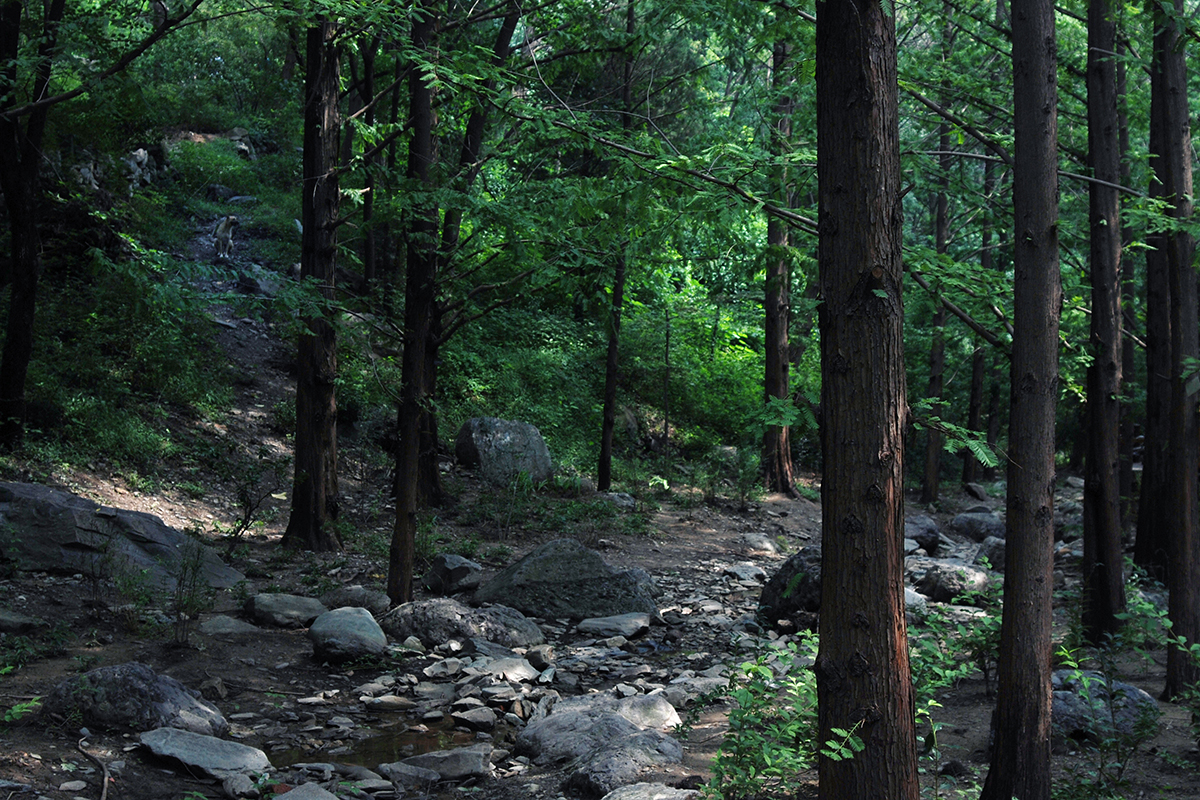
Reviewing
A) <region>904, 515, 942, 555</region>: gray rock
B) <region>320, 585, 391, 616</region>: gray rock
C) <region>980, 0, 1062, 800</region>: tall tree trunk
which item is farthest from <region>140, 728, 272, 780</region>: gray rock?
<region>904, 515, 942, 555</region>: gray rock

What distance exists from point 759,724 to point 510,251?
3985 millimetres

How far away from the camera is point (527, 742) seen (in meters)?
5.30

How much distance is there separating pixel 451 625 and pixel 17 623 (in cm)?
315

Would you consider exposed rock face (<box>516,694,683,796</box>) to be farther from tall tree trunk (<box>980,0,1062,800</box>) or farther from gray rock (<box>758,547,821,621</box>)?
gray rock (<box>758,547,821,621</box>)

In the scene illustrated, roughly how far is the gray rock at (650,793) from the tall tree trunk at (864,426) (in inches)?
46.7

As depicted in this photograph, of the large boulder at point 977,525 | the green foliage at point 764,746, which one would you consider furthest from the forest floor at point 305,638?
the large boulder at point 977,525

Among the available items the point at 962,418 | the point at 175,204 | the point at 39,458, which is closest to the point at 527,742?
the point at 39,458

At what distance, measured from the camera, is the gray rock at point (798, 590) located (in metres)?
8.01

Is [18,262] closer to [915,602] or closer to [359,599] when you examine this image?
[359,599]

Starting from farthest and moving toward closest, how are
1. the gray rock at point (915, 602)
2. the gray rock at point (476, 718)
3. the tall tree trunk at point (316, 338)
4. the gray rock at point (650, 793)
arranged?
the tall tree trunk at point (316, 338) < the gray rock at point (915, 602) < the gray rock at point (476, 718) < the gray rock at point (650, 793)

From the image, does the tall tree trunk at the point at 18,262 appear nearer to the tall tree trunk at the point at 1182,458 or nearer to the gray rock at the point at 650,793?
the gray rock at the point at 650,793

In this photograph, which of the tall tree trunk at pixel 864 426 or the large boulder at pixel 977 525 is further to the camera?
the large boulder at pixel 977 525

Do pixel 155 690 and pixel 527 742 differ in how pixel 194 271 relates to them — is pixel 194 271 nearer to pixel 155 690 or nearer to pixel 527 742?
pixel 155 690

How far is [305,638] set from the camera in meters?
7.01
